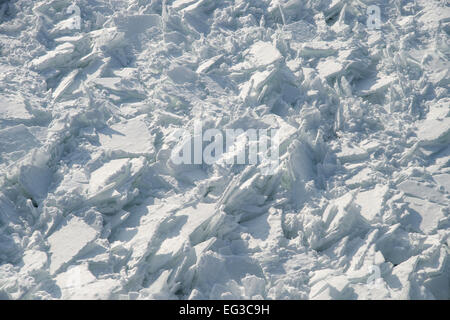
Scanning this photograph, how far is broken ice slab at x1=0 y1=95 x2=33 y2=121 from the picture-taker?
481 centimetres

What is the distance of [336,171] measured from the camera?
4.70 metres

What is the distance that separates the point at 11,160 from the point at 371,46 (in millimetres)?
4177

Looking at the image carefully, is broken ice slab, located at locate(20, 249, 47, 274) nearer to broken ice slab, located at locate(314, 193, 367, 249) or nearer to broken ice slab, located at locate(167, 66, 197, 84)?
broken ice slab, located at locate(314, 193, 367, 249)

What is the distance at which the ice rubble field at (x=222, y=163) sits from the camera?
12.4ft

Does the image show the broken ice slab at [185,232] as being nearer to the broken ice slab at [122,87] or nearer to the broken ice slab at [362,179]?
the broken ice slab at [362,179]

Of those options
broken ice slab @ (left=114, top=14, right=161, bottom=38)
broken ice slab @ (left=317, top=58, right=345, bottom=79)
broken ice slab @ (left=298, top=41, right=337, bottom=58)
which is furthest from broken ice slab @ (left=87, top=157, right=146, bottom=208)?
broken ice slab @ (left=298, top=41, right=337, bottom=58)

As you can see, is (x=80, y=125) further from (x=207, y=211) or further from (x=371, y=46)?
(x=371, y=46)

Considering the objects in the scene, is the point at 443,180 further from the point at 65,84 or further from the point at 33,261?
the point at 65,84

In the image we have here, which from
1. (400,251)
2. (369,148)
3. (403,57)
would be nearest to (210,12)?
(403,57)

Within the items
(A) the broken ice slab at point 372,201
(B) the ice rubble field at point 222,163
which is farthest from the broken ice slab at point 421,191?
(A) the broken ice slab at point 372,201

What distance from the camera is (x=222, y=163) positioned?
4531 mm

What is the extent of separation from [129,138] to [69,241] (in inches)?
49.2

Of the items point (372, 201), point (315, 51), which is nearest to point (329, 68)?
point (315, 51)

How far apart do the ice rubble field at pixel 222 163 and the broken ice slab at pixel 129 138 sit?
2 centimetres
